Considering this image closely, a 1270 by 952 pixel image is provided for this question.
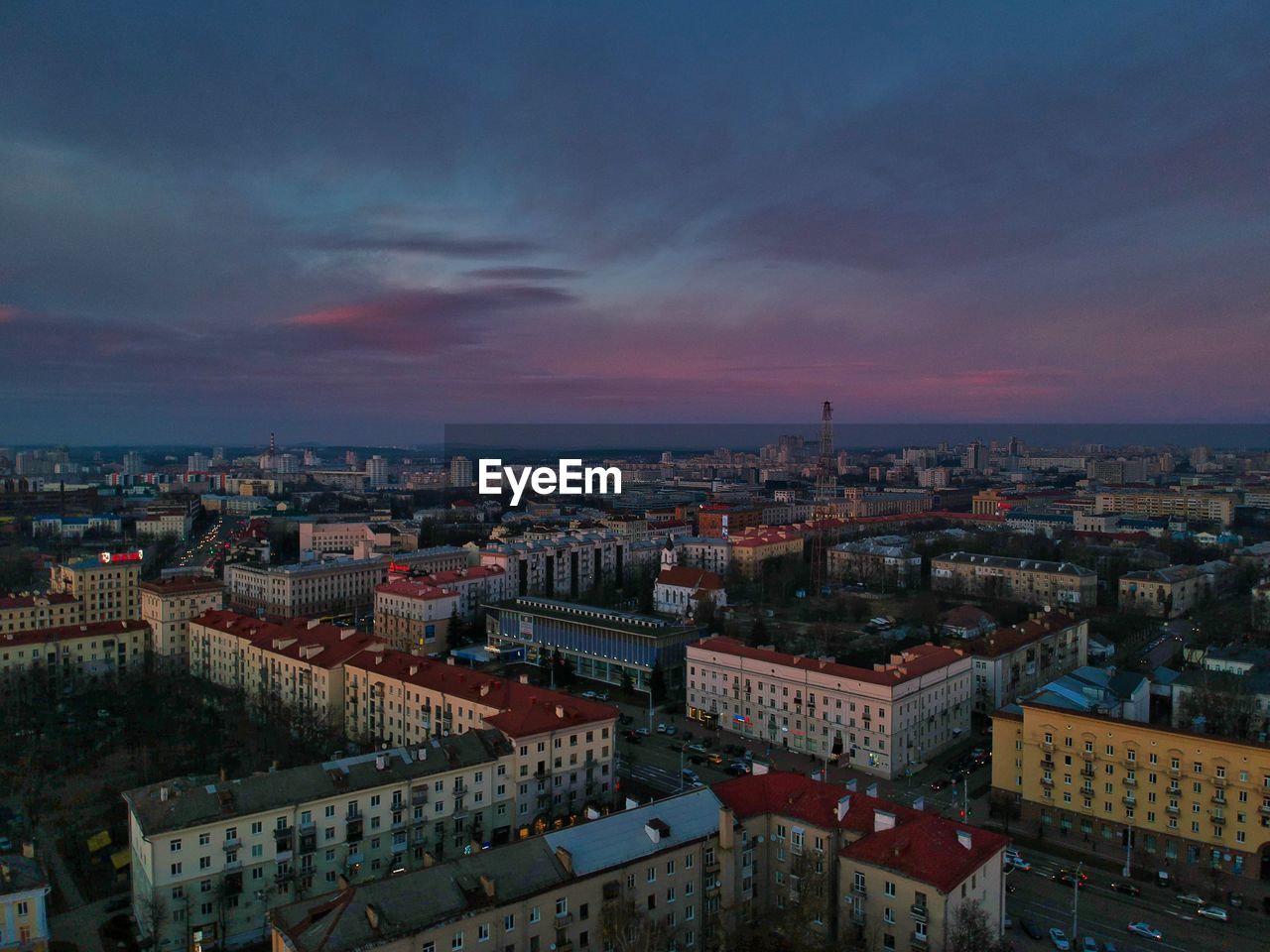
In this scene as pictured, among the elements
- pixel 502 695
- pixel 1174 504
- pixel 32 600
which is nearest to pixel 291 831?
pixel 502 695

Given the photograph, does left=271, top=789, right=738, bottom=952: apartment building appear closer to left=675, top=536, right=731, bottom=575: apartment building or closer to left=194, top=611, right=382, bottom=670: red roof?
left=194, top=611, right=382, bottom=670: red roof

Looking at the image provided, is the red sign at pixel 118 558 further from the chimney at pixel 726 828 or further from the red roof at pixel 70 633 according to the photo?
the chimney at pixel 726 828

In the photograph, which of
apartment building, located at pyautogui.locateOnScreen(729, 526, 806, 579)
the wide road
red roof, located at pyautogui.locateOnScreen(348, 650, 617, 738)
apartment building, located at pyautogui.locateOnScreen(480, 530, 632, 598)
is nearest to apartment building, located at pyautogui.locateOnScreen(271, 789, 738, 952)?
red roof, located at pyautogui.locateOnScreen(348, 650, 617, 738)

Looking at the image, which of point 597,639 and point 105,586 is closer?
point 597,639

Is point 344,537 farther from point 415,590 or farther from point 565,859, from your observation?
point 565,859

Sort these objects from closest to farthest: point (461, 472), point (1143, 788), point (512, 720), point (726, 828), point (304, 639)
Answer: point (726, 828), point (1143, 788), point (512, 720), point (304, 639), point (461, 472)

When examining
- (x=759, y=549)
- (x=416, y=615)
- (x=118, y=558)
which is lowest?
(x=416, y=615)
